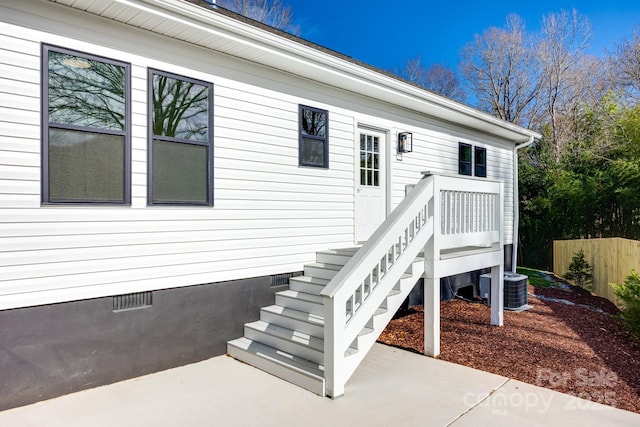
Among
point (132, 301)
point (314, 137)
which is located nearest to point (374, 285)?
point (132, 301)

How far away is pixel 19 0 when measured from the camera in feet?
10.9

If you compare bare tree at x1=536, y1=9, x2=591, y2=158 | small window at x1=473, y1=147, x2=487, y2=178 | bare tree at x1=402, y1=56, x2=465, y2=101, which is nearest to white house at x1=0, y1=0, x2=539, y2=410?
small window at x1=473, y1=147, x2=487, y2=178

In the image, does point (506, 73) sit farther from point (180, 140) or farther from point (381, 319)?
point (180, 140)

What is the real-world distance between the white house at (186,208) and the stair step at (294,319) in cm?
2

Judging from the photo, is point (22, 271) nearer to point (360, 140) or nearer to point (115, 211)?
point (115, 211)

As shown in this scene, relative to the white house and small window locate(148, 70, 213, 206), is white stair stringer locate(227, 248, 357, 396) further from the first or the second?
small window locate(148, 70, 213, 206)

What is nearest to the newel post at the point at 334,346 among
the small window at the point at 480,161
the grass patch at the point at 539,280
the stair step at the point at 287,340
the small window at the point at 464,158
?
the stair step at the point at 287,340

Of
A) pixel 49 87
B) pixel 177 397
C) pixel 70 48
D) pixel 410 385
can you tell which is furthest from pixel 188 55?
pixel 410 385

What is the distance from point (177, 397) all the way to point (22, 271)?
164 centimetres

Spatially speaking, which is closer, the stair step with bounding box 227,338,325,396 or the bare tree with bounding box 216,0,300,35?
the stair step with bounding box 227,338,325,396

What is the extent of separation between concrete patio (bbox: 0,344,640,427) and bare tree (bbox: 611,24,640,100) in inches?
666

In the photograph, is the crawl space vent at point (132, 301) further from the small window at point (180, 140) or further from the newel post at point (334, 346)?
the newel post at point (334, 346)

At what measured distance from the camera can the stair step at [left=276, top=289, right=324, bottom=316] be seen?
4493mm

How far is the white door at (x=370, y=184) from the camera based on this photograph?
20.4 feet
